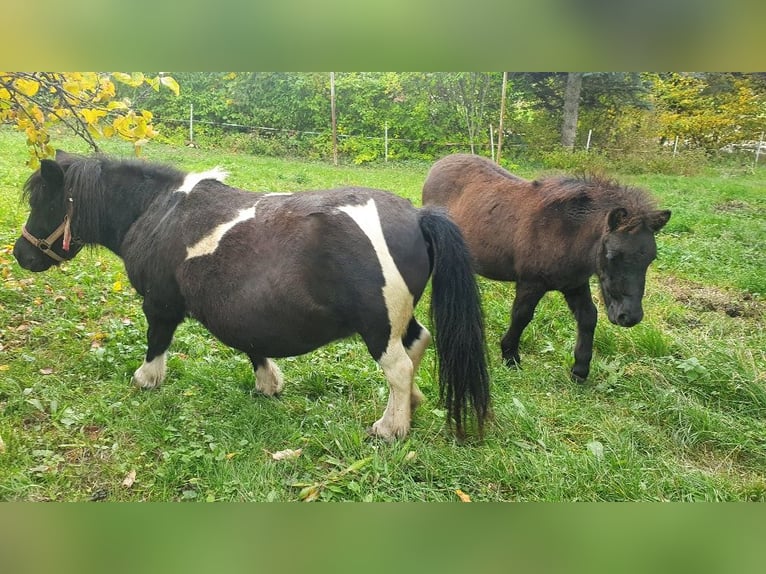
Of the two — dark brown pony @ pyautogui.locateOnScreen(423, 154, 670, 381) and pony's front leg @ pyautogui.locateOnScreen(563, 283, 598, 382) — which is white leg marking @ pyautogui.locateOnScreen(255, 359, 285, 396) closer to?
dark brown pony @ pyautogui.locateOnScreen(423, 154, 670, 381)

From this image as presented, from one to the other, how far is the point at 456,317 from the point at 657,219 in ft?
3.16

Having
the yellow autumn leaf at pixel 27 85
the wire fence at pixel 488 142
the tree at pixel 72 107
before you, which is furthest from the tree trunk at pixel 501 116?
the yellow autumn leaf at pixel 27 85

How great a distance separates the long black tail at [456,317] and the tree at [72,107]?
4.06 ft

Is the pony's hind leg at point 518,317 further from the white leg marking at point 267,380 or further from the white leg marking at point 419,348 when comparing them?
the white leg marking at point 267,380

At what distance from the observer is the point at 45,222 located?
7.93ft

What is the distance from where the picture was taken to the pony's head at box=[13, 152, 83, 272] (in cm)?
237

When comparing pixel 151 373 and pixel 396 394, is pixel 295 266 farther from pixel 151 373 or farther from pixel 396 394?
pixel 151 373

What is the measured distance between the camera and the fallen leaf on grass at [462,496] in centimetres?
193

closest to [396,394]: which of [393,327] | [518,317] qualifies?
[393,327]

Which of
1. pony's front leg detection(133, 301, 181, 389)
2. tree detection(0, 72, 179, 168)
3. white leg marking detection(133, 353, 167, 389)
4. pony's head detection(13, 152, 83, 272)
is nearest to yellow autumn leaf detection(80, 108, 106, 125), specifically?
tree detection(0, 72, 179, 168)

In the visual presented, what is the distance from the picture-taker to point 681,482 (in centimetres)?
198
